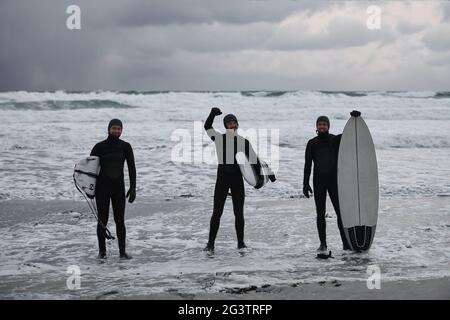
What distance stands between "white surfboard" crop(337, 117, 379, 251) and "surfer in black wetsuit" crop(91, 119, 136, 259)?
2505 mm

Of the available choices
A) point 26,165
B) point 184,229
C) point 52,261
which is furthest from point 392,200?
point 26,165

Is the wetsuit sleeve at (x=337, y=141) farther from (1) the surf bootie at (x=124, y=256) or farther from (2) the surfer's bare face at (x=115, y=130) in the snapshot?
(1) the surf bootie at (x=124, y=256)

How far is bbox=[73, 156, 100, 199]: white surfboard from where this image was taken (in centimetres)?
568

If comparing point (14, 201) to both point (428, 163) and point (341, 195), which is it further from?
point (428, 163)

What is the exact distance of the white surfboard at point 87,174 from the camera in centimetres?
A: 568

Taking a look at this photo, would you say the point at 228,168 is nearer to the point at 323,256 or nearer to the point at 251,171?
the point at 251,171

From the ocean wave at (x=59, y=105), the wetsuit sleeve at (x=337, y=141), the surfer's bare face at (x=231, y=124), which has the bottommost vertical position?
the wetsuit sleeve at (x=337, y=141)

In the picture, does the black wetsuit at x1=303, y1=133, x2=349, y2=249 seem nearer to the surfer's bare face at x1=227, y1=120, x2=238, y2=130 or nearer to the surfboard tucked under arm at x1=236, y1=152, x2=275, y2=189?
the surfboard tucked under arm at x1=236, y1=152, x2=275, y2=189

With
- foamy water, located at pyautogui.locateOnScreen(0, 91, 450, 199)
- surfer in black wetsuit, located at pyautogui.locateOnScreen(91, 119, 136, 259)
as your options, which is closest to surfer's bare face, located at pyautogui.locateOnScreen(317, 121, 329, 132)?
surfer in black wetsuit, located at pyautogui.locateOnScreen(91, 119, 136, 259)

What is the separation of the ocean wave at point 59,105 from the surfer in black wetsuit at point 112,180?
28045 millimetres

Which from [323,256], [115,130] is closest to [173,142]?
[115,130]

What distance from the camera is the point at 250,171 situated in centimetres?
614

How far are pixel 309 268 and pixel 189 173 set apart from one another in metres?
6.84

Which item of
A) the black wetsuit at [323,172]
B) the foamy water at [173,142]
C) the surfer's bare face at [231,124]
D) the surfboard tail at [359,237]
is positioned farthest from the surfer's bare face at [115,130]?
the foamy water at [173,142]
